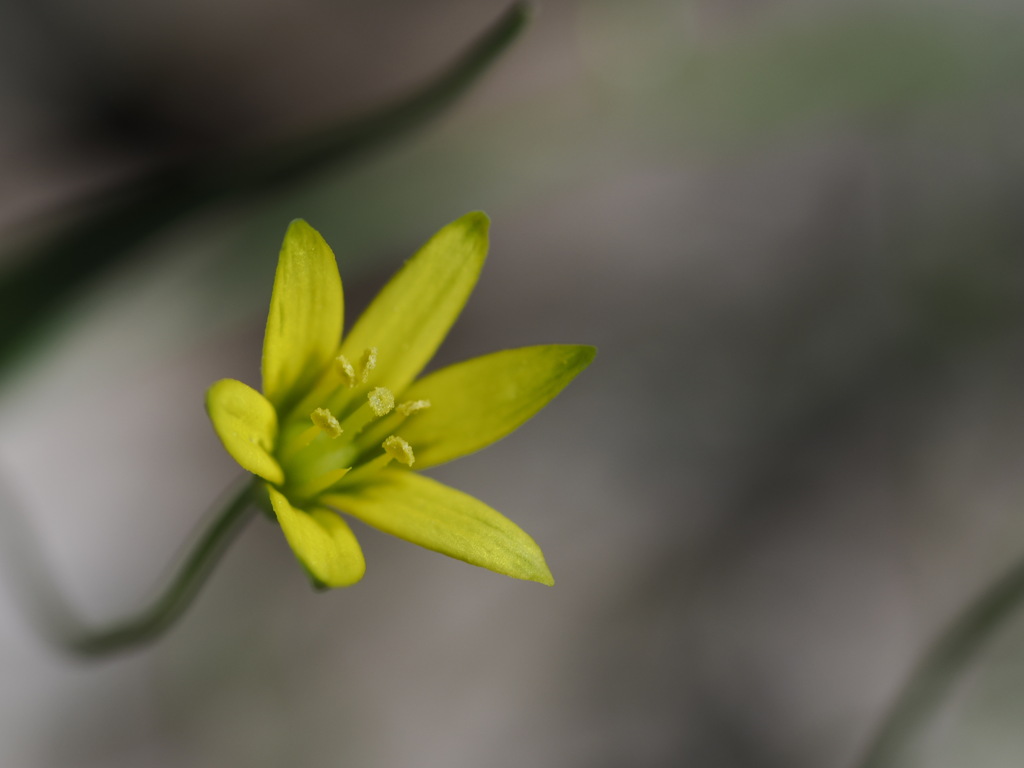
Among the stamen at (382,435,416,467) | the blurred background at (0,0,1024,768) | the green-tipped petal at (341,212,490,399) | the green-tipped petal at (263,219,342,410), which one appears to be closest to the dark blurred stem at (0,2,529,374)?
the blurred background at (0,0,1024,768)

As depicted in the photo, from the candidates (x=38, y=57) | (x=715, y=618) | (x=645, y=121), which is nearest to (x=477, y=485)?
(x=715, y=618)

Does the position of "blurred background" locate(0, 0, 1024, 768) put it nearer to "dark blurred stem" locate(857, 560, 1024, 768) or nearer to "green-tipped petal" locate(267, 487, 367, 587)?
"dark blurred stem" locate(857, 560, 1024, 768)

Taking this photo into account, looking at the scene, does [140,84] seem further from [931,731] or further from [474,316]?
[931,731]

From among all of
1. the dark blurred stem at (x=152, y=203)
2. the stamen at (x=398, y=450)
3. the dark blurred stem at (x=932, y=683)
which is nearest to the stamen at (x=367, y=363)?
the stamen at (x=398, y=450)

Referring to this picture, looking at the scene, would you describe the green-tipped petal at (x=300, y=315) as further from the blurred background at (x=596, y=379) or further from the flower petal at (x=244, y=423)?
the blurred background at (x=596, y=379)

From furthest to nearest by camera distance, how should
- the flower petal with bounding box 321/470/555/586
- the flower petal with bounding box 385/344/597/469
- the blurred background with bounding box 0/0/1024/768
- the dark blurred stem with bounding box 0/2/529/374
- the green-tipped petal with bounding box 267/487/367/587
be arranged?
the blurred background with bounding box 0/0/1024/768 < the dark blurred stem with bounding box 0/2/529/374 < the flower petal with bounding box 385/344/597/469 < the flower petal with bounding box 321/470/555/586 < the green-tipped petal with bounding box 267/487/367/587

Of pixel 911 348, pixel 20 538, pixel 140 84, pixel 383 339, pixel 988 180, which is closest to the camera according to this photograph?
pixel 383 339
